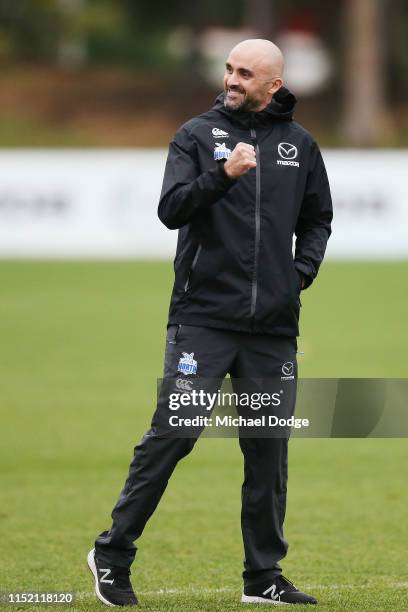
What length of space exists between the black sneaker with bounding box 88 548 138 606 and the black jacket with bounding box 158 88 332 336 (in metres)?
1.07

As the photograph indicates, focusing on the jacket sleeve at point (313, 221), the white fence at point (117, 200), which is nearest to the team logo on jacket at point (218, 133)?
the jacket sleeve at point (313, 221)

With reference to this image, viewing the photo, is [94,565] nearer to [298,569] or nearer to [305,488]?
[298,569]

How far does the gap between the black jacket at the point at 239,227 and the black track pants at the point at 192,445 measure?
0.07 meters

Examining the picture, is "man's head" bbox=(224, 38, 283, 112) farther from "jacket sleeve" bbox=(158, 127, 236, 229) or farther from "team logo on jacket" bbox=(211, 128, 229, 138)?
"jacket sleeve" bbox=(158, 127, 236, 229)

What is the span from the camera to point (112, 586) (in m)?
5.72

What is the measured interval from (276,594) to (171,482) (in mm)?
2903

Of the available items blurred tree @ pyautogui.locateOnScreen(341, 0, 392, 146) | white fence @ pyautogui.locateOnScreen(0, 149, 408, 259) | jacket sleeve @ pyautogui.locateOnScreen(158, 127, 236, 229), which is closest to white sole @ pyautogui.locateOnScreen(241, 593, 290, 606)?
jacket sleeve @ pyautogui.locateOnScreen(158, 127, 236, 229)

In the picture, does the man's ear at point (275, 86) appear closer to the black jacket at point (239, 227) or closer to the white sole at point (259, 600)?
the black jacket at point (239, 227)

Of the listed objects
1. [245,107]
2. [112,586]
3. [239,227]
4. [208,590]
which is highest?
[245,107]

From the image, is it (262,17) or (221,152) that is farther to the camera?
(262,17)

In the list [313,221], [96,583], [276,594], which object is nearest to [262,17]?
[313,221]

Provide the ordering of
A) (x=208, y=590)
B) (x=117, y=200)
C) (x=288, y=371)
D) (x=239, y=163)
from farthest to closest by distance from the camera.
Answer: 1. (x=117, y=200)
2. (x=208, y=590)
3. (x=288, y=371)
4. (x=239, y=163)

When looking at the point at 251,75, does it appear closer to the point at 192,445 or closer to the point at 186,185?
the point at 186,185

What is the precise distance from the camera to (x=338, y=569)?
6586 mm
